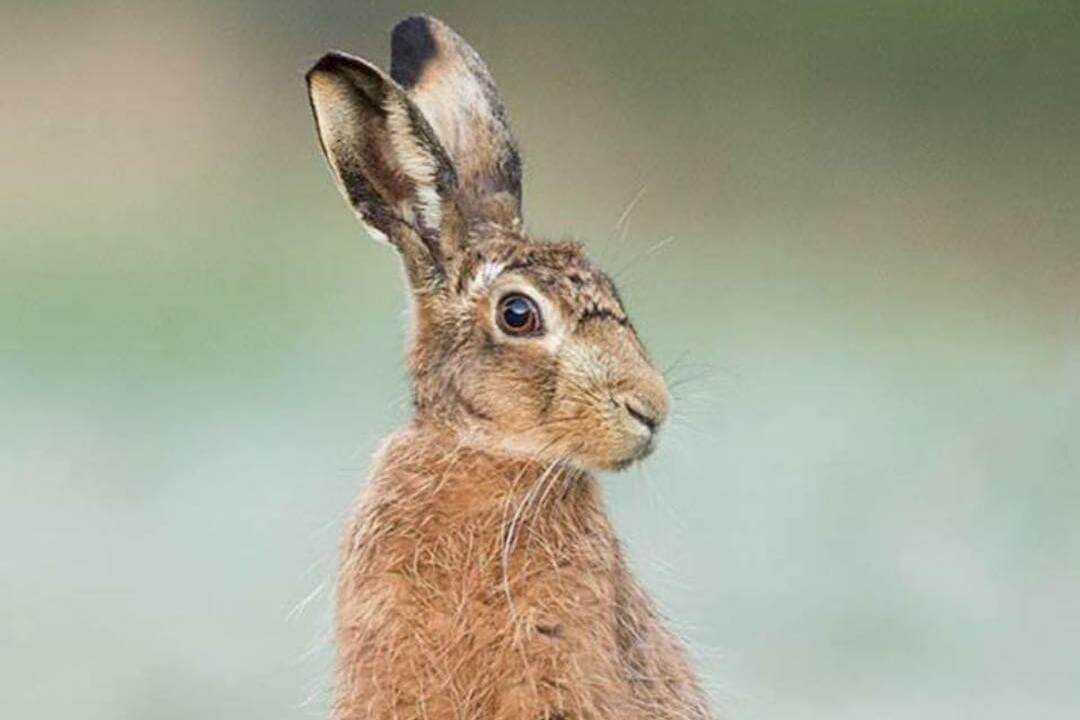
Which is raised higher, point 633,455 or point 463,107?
point 463,107

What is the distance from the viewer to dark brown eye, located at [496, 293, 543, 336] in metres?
0.83

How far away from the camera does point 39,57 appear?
144cm

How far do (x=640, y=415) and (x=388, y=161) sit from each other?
0.17m

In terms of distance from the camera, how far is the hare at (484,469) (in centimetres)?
81

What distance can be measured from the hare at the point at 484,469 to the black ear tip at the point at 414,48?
0.09 m

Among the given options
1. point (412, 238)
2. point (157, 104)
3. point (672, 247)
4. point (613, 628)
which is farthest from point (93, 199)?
point (613, 628)

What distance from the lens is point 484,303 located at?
33.3 inches

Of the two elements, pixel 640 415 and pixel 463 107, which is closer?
pixel 640 415

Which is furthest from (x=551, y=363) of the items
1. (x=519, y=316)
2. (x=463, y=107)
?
(x=463, y=107)

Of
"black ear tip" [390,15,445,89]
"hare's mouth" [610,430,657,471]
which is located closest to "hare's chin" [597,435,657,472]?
"hare's mouth" [610,430,657,471]

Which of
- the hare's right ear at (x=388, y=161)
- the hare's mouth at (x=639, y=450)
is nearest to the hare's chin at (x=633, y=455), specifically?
the hare's mouth at (x=639, y=450)

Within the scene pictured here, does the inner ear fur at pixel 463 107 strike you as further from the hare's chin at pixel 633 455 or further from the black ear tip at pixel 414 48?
the hare's chin at pixel 633 455

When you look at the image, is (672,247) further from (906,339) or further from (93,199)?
(93,199)

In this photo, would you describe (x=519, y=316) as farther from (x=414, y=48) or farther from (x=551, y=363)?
(x=414, y=48)
